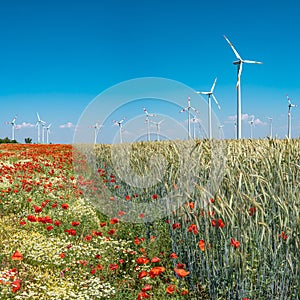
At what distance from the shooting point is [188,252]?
14.6 feet

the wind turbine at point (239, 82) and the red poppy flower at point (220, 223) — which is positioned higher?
the wind turbine at point (239, 82)

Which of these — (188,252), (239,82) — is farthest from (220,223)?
(239,82)

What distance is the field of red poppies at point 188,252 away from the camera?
3727mm

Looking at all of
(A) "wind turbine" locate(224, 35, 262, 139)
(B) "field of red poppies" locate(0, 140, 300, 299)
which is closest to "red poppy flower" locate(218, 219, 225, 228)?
(B) "field of red poppies" locate(0, 140, 300, 299)

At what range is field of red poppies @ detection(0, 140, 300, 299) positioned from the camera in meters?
3.73

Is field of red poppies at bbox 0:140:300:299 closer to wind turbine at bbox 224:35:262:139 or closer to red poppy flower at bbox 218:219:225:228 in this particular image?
red poppy flower at bbox 218:219:225:228

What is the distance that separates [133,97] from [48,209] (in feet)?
9.68

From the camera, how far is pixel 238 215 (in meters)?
3.89

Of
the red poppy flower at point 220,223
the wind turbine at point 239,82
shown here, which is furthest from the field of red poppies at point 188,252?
the wind turbine at point 239,82

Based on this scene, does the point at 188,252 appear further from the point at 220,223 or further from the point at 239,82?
the point at 239,82

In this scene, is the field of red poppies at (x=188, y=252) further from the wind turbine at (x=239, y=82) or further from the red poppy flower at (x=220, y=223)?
the wind turbine at (x=239, y=82)

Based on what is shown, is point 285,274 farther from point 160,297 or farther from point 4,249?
point 4,249

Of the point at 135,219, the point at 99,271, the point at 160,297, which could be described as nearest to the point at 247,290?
the point at 160,297

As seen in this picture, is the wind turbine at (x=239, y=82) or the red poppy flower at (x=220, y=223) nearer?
the red poppy flower at (x=220, y=223)
